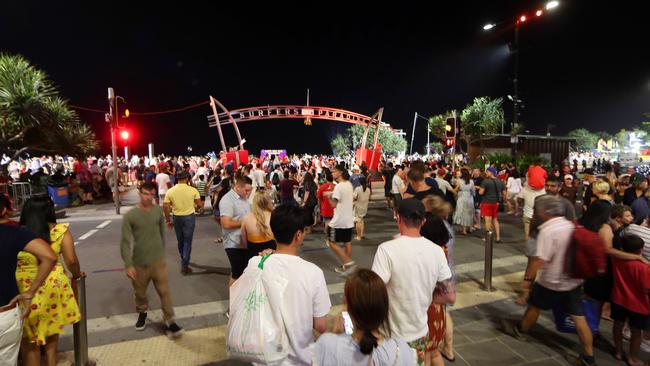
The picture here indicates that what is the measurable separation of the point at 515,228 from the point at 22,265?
1088 cm

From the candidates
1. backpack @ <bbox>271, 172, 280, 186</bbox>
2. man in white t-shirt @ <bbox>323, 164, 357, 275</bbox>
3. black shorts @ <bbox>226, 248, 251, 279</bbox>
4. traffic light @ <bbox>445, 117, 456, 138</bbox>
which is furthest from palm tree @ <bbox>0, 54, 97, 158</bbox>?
traffic light @ <bbox>445, 117, 456, 138</bbox>

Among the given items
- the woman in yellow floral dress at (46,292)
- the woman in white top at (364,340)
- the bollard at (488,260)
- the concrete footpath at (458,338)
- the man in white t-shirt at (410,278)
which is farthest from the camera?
→ the bollard at (488,260)

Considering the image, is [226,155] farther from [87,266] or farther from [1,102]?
[87,266]

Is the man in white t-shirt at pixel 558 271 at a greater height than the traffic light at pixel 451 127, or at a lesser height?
lesser

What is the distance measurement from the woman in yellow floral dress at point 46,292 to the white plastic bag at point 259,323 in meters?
2.32

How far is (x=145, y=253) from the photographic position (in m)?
4.39

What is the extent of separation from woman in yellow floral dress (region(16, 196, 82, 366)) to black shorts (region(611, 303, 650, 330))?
5330 mm

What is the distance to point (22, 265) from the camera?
3.23m

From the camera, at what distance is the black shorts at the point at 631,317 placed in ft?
12.5

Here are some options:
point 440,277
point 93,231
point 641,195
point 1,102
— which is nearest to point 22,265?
point 440,277

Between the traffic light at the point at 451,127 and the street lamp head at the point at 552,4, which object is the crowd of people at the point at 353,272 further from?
the street lamp head at the point at 552,4

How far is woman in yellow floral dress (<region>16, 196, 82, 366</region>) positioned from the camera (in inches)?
129

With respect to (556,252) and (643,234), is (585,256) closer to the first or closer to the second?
(556,252)

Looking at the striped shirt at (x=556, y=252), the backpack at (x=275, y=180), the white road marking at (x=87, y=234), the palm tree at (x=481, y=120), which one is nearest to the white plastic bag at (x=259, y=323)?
the striped shirt at (x=556, y=252)
